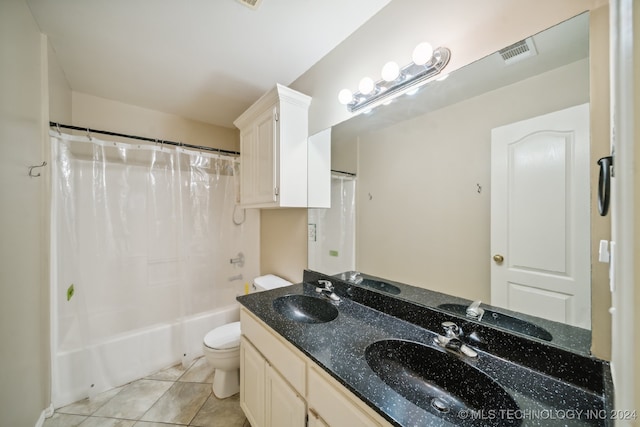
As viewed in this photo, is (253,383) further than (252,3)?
Yes

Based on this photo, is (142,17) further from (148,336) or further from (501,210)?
(148,336)

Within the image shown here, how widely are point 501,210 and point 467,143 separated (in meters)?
0.31

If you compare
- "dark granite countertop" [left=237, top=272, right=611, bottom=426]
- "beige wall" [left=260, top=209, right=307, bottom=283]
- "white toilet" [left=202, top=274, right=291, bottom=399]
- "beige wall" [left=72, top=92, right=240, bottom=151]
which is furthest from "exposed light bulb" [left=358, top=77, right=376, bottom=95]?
"beige wall" [left=72, top=92, right=240, bottom=151]

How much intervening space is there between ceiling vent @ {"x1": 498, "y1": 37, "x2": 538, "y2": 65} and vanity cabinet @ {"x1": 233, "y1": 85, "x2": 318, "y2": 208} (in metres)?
1.08

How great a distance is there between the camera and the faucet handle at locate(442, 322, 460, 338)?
3.08 feet

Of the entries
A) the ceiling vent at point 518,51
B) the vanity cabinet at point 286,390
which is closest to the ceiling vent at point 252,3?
the ceiling vent at point 518,51

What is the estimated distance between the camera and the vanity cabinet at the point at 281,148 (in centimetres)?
166

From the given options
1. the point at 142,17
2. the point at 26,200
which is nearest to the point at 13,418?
the point at 26,200

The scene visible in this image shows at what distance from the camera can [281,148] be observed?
1.66 m

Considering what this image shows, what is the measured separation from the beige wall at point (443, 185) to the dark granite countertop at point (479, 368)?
0.58ft

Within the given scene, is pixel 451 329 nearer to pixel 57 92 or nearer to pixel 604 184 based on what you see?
pixel 604 184

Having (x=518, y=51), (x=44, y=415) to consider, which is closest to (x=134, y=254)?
(x=44, y=415)

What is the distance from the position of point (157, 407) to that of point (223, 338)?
0.59 metres

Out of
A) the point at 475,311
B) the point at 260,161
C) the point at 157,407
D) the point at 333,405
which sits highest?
the point at 260,161
